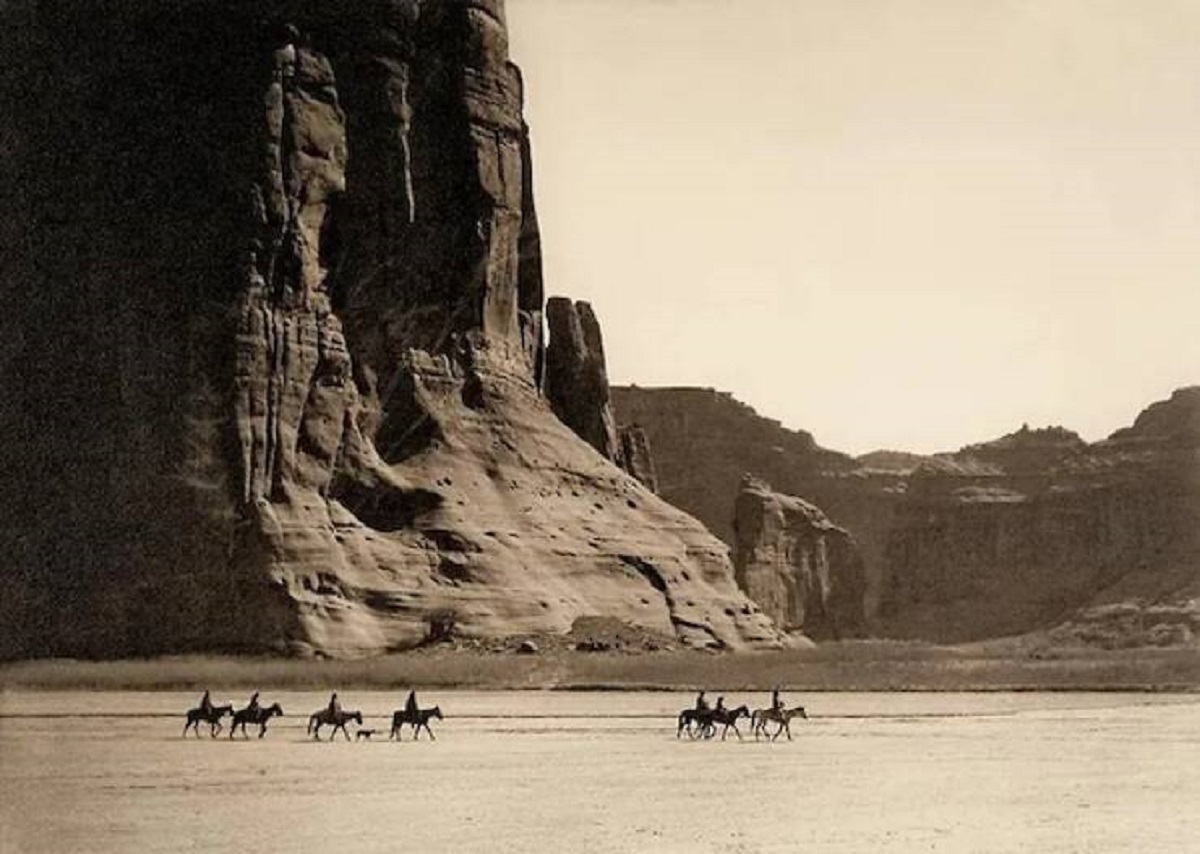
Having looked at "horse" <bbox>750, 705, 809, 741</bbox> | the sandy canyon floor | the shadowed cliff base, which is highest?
the shadowed cliff base

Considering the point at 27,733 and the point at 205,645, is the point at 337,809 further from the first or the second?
the point at 205,645

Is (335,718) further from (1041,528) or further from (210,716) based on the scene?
(1041,528)

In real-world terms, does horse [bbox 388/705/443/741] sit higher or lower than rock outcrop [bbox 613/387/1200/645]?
lower

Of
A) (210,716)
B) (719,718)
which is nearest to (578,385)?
(719,718)

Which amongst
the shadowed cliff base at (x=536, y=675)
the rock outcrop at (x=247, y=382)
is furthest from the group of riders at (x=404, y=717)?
the rock outcrop at (x=247, y=382)

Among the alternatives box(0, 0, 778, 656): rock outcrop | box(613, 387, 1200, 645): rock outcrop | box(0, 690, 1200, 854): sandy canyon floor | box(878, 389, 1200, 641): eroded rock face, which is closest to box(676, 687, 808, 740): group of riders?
box(0, 690, 1200, 854): sandy canyon floor

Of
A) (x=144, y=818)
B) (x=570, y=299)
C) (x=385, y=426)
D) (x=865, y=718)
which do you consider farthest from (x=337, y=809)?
(x=570, y=299)

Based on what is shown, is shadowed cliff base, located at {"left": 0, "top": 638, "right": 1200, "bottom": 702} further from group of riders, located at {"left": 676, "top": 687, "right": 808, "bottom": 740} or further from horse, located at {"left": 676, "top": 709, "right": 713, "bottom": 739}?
horse, located at {"left": 676, "top": 709, "right": 713, "bottom": 739}

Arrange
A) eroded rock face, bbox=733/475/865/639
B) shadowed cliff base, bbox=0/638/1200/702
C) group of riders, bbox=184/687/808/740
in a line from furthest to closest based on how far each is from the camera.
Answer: eroded rock face, bbox=733/475/865/639 → shadowed cliff base, bbox=0/638/1200/702 → group of riders, bbox=184/687/808/740
